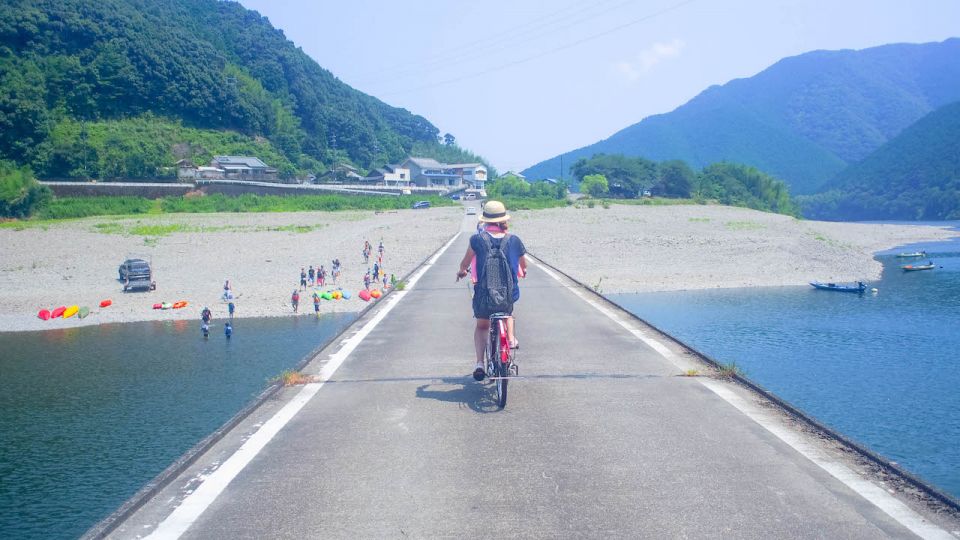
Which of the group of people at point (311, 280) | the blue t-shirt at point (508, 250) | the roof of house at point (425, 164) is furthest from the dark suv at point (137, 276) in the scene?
the roof of house at point (425, 164)

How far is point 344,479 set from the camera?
5.39m

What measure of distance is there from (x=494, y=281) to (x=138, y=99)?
355ft

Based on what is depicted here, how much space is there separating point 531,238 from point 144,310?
102ft

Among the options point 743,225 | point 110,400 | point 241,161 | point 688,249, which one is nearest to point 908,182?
point 743,225

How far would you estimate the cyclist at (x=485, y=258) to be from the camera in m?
7.62

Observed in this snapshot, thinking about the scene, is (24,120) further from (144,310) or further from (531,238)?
(144,310)

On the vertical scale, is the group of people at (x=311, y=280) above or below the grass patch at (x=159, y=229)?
below

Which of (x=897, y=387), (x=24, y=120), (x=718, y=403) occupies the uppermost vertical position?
(x=24, y=120)

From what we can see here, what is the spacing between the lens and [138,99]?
10188cm

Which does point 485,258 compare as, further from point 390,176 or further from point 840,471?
point 390,176

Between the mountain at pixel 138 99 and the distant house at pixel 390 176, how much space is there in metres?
8.24

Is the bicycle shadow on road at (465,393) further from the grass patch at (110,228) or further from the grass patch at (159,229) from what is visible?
the grass patch at (110,228)

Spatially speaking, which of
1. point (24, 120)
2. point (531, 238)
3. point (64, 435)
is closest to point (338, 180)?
point (24, 120)

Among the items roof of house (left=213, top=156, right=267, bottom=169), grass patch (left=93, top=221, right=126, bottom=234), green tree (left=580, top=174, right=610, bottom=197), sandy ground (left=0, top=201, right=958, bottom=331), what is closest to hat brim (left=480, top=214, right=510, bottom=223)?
sandy ground (left=0, top=201, right=958, bottom=331)
